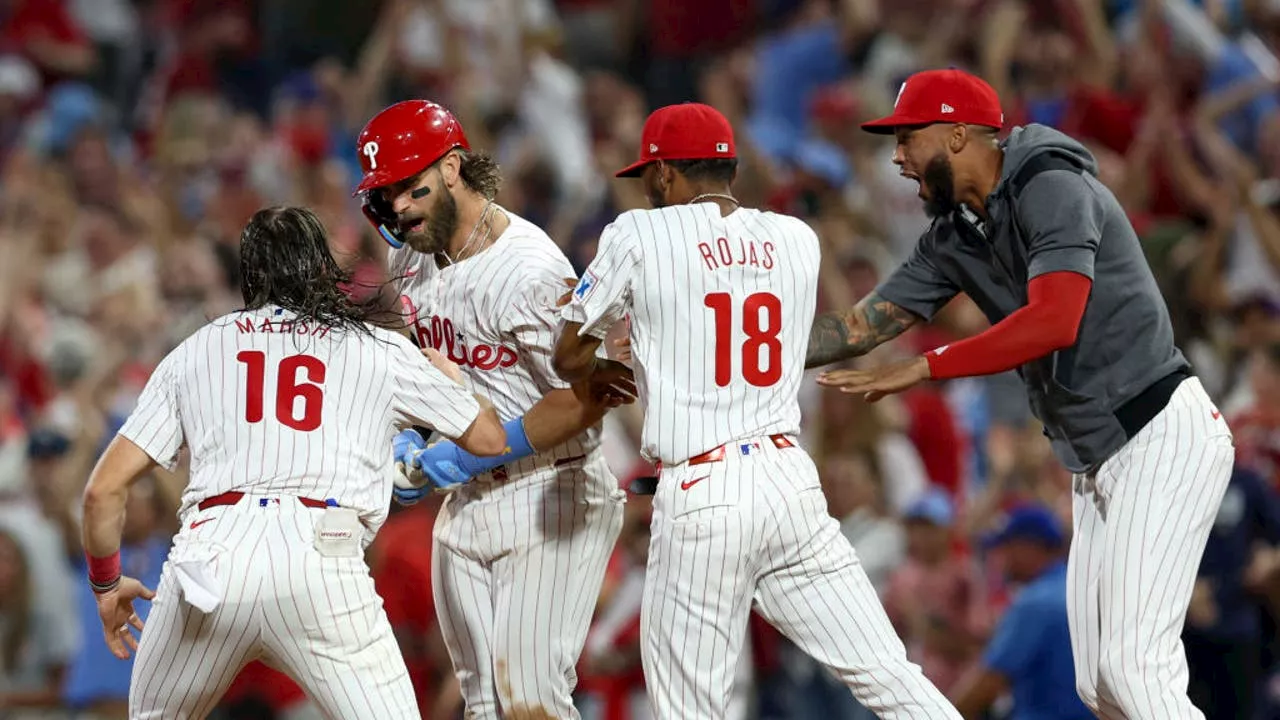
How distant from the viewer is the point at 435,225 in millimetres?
5855

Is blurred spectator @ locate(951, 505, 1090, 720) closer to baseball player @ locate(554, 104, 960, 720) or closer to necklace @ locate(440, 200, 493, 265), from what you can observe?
baseball player @ locate(554, 104, 960, 720)

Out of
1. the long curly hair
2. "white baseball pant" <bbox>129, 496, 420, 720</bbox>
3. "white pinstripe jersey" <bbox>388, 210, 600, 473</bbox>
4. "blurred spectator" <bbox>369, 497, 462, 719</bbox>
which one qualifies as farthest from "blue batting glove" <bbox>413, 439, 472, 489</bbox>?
"blurred spectator" <bbox>369, 497, 462, 719</bbox>

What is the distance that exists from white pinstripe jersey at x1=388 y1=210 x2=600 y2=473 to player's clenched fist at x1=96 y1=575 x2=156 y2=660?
1.20 meters

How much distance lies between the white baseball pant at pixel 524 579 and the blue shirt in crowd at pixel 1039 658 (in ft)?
7.05

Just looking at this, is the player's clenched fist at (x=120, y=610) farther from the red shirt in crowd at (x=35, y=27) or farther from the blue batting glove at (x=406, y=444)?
the red shirt in crowd at (x=35, y=27)

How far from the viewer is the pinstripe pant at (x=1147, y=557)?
17.8ft

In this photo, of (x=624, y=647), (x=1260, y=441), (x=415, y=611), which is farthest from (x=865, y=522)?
(x=415, y=611)

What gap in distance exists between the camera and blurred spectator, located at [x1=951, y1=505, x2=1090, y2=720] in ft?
24.1

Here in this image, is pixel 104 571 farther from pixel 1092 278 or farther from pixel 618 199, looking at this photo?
pixel 618 199

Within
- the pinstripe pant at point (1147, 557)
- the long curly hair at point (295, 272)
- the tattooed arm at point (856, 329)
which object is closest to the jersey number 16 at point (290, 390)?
the long curly hair at point (295, 272)

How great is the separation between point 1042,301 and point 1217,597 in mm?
2975

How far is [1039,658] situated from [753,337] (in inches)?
104

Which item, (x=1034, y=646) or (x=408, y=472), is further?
(x=1034, y=646)

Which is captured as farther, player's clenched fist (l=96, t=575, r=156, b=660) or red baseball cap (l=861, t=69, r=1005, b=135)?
red baseball cap (l=861, t=69, r=1005, b=135)
